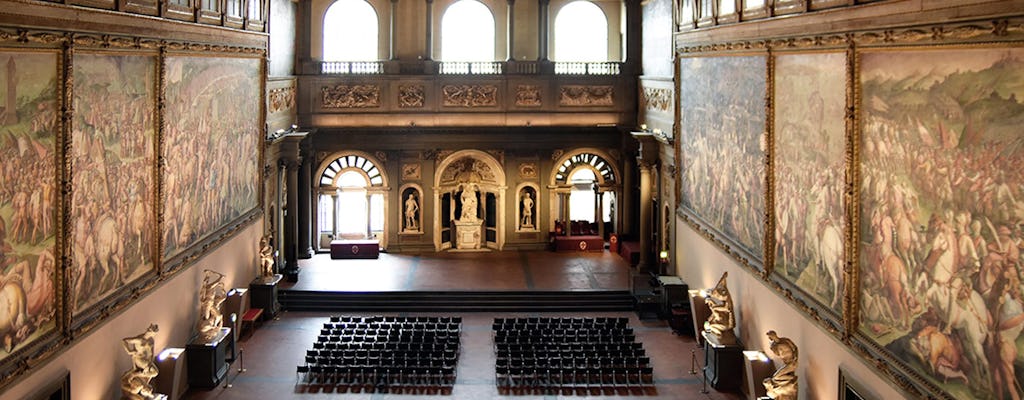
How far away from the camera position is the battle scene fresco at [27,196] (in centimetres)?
1430

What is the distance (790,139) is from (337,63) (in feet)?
64.8

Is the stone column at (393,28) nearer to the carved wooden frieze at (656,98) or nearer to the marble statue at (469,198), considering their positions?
the marble statue at (469,198)

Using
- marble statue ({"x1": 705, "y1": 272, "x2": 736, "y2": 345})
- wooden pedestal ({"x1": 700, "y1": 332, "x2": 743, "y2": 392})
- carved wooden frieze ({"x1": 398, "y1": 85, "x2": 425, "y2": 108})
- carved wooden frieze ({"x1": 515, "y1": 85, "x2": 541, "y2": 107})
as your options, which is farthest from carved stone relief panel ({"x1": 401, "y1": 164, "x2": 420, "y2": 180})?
wooden pedestal ({"x1": 700, "y1": 332, "x2": 743, "y2": 392})

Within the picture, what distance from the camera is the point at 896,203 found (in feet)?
48.1

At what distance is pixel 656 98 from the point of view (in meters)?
33.2

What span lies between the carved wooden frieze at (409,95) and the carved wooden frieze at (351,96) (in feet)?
2.40

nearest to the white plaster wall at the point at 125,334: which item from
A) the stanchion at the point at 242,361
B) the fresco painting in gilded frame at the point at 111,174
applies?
the fresco painting in gilded frame at the point at 111,174

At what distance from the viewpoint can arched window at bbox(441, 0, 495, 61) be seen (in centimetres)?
3669

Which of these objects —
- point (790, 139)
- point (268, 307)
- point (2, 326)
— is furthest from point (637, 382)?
point (2, 326)

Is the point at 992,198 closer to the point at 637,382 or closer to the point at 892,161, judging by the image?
the point at 892,161

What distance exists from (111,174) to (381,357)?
7.62 metres

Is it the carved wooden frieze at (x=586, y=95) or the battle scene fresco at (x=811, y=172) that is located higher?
the carved wooden frieze at (x=586, y=95)

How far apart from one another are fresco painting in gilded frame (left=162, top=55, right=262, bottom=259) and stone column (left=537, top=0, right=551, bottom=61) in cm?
1072

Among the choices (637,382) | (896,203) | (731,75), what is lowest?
(637,382)
